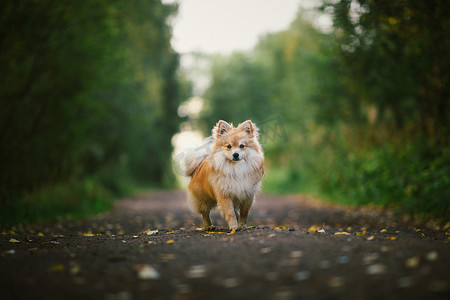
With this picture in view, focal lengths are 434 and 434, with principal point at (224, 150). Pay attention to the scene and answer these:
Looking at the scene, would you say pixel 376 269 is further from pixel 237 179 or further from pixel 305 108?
pixel 305 108

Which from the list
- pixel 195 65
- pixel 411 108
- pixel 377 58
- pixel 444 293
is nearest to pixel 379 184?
pixel 411 108

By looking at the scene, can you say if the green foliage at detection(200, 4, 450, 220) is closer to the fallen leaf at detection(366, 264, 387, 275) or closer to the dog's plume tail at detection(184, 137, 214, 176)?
the dog's plume tail at detection(184, 137, 214, 176)

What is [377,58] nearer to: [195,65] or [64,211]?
[64,211]

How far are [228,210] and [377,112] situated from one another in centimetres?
972

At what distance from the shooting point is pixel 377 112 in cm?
1472

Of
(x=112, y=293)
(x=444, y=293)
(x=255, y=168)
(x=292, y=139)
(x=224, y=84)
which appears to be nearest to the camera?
(x=444, y=293)

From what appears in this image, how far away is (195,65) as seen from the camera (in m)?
49.4

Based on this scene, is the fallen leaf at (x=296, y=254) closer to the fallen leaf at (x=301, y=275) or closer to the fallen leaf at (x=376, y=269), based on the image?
the fallen leaf at (x=301, y=275)

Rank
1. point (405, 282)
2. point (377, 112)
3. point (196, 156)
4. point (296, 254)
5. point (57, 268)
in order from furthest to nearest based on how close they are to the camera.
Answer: point (377, 112) < point (196, 156) < point (296, 254) < point (57, 268) < point (405, 282)

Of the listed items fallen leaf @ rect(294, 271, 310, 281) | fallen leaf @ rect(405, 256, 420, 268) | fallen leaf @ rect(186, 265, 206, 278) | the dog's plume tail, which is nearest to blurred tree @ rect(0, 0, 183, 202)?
the dog's plume tail

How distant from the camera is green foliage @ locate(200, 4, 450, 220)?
9539 millimetres

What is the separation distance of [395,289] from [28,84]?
10.4 m

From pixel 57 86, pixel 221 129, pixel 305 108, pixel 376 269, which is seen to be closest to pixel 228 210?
pixel 221 129

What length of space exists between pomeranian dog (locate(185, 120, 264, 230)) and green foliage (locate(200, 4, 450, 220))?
13.5 ft
